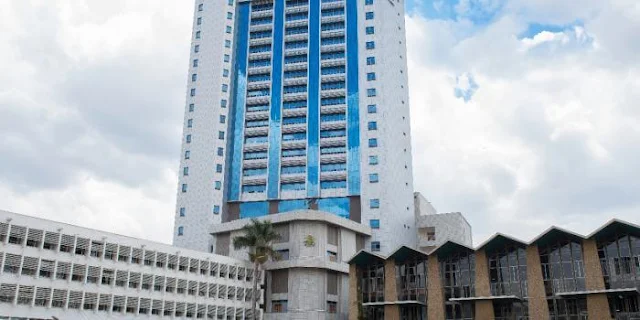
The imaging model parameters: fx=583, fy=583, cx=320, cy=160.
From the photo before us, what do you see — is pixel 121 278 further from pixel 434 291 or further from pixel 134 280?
pixel 434 291

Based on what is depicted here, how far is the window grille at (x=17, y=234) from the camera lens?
176ft

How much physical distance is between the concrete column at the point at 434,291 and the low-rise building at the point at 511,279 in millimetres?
116

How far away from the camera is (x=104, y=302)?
60.7 meters

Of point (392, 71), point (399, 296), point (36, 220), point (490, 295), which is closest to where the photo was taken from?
point (36, 220)

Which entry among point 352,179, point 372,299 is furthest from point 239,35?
point 372,299

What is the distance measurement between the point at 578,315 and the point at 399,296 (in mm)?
20144

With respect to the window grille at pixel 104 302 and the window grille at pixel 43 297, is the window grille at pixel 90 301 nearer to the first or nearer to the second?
the window grille at pixel 104 302

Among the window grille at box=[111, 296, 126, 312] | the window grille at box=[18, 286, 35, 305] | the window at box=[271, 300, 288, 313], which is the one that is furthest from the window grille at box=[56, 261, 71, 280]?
the window at box=[271, 300, 288, 313]

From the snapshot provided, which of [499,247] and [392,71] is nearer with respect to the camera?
[499,247]

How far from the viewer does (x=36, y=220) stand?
55.7m

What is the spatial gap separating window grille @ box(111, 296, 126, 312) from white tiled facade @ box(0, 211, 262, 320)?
0.33ft

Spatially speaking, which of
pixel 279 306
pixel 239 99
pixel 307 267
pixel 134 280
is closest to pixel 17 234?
pixel 134 280

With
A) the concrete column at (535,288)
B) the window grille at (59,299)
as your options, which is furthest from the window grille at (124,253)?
the concrete column at (535,288)

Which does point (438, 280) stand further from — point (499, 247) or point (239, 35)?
point (239, 35)
